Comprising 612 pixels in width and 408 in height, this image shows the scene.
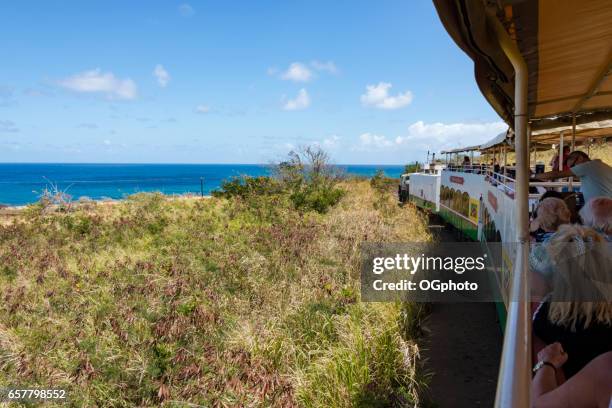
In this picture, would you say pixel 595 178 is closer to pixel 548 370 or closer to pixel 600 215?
pixel 600 215

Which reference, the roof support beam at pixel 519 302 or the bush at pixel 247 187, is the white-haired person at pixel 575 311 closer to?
the roof support beam at pixel 519 302

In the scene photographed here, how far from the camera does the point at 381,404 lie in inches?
159

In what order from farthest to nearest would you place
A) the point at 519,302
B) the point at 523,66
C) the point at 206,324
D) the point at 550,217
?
1. the point at 206,324
2. the point at 550,217
3. the point at 523,66
4. the point at 519,302

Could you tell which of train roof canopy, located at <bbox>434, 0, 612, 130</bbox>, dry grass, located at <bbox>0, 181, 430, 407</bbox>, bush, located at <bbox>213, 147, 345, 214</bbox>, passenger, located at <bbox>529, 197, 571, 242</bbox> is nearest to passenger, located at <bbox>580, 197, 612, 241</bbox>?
passenger, located at <bbox>529, 197, 571, 242</bbox>

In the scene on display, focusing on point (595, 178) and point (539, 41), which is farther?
point (595, 178)

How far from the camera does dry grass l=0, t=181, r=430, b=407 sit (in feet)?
13.7

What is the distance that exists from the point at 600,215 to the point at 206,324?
4.19 metres

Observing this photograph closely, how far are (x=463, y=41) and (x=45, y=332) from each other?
5584mm

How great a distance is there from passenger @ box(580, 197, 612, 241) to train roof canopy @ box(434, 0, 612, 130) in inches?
43.5

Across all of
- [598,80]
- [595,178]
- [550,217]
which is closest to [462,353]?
[595,178]

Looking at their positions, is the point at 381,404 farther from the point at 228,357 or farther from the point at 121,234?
the point at 121,234

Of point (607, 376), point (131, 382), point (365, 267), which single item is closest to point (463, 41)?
point (607, 376)

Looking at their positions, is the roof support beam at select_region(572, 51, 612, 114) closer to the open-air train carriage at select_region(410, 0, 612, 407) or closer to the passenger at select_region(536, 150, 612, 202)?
the open-air train carriage at select_region(410, 0, 612, 407)

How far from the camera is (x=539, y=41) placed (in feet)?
9.70
